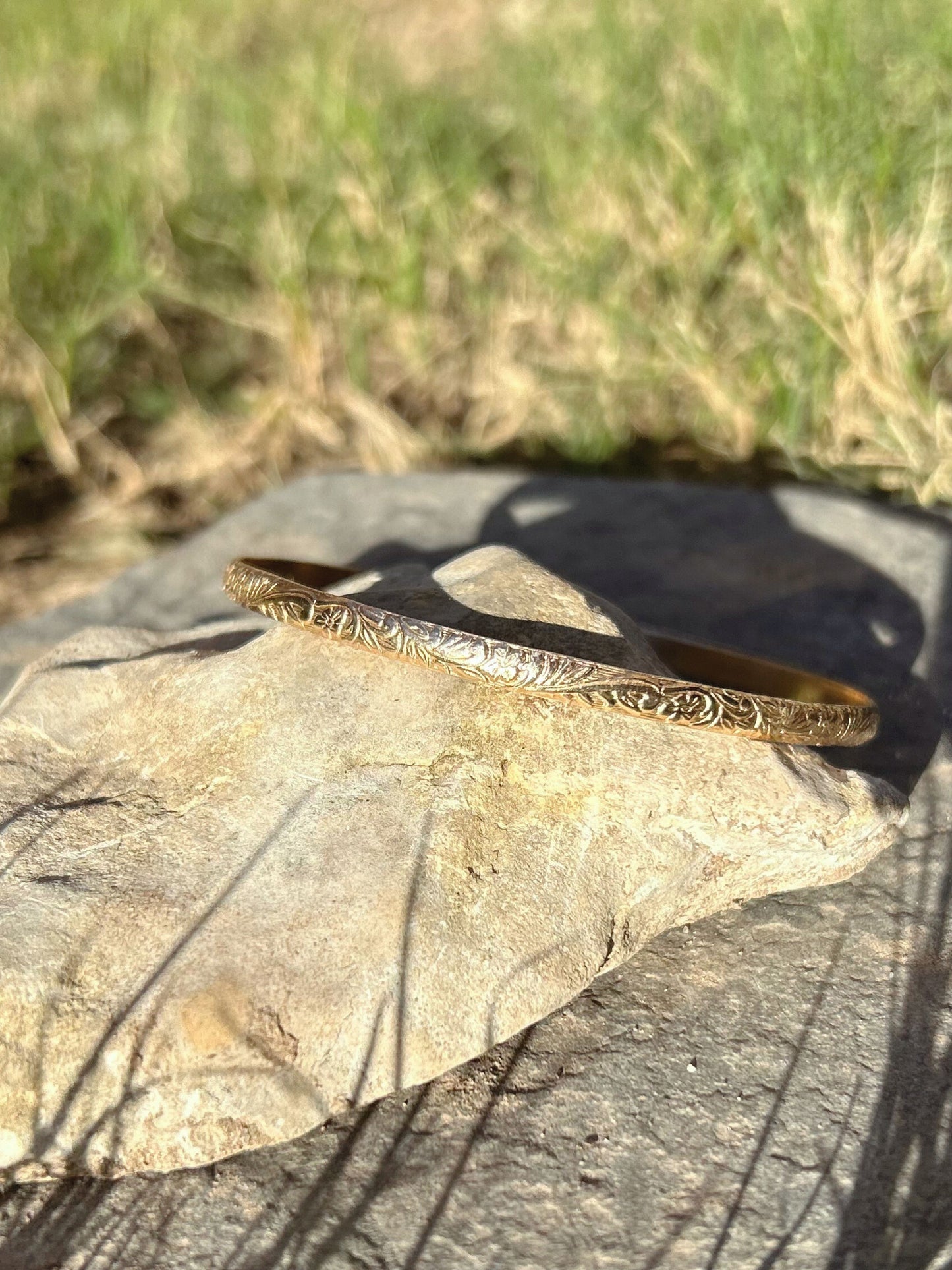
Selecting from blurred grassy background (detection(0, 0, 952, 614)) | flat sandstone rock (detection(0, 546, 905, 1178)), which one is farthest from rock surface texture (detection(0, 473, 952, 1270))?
blurred grassy background (detection(0, 0, 952, 614))

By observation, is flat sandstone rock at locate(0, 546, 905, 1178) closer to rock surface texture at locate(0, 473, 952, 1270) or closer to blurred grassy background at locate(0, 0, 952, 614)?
rock surface texture at locate(0, 473, 952, 1270)

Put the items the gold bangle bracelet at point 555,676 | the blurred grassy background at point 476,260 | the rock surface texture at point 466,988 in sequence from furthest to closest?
the blurred grassy background at point 476,260 < the gold bangle bracelet at point 555,676 < the rock surface texture at point 466,988

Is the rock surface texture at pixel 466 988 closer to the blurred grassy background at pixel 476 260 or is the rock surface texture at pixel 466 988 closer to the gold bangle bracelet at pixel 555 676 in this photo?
the gold bangle bracelet at pixel 555 676

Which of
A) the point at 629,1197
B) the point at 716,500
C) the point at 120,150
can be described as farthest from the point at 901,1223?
the point at 120,150

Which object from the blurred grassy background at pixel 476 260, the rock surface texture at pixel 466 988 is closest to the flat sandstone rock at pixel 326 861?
the rock surface texture at pixel 466 988

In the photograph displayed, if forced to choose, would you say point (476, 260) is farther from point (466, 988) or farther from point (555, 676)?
point (466, 988)

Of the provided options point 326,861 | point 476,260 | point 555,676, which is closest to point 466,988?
point 326,861
